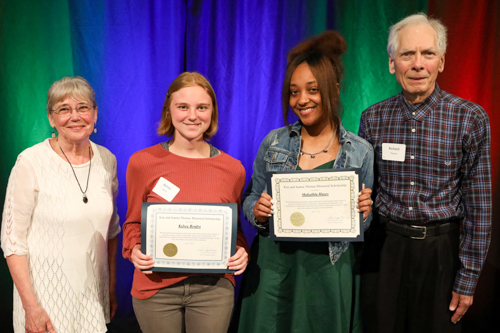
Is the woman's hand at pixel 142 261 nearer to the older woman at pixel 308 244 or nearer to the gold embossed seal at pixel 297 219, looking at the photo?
the older woman at pixel 308 244

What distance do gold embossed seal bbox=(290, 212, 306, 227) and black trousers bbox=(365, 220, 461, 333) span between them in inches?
22.0

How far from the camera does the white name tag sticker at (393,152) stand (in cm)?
199

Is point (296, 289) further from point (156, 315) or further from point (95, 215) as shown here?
point (95, 215)

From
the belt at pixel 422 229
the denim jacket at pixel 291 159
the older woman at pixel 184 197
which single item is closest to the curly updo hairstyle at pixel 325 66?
the denim jacket at pixel 291 159

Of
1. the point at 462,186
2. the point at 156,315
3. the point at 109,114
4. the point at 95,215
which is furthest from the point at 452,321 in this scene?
the point at 109,114

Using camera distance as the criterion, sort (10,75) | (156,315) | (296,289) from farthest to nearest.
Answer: (10,75)
(296,289)
(156,315)

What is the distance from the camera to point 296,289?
6.34ft

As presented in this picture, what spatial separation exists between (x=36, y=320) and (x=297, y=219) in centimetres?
133

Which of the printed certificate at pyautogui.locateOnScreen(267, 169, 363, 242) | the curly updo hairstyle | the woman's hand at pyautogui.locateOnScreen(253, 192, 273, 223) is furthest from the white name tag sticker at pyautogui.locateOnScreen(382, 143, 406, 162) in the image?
the woman's hand at pyautogui.locateOnScreen(253, 192, 273, 223)

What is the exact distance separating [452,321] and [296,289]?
84cm

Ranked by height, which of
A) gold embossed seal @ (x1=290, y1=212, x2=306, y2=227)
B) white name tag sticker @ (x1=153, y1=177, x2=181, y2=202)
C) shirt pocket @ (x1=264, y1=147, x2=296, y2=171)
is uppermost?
shirt pocket @ (x1=264, y1=147, x2=296, y2=171)

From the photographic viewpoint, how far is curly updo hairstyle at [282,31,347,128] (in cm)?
191

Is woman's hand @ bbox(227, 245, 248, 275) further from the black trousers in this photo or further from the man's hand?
the man's hand

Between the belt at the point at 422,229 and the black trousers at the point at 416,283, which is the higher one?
the belt at the point at 422,229
